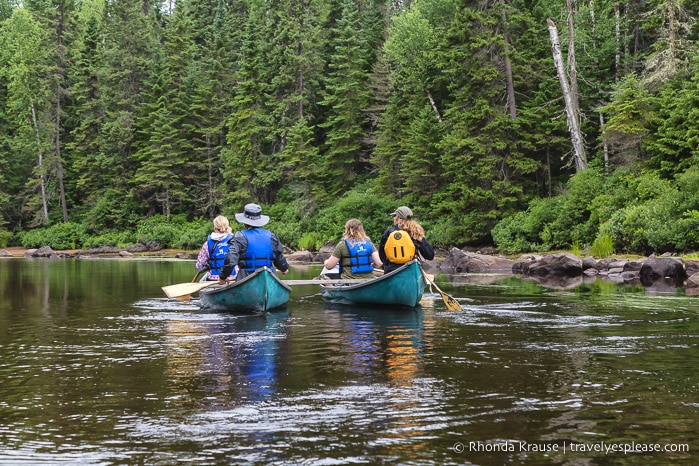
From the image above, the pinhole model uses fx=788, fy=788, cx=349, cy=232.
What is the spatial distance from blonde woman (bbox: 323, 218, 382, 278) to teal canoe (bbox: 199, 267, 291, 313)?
→ 1480 mm

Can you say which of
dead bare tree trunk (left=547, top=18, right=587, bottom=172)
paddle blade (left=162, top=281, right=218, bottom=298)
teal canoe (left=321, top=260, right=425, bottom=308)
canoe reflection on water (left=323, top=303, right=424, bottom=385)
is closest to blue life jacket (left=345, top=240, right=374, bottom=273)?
teal canoe (left=321, top=260, right=425, bottom=308)

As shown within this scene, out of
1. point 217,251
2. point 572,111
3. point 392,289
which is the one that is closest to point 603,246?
point 572,111

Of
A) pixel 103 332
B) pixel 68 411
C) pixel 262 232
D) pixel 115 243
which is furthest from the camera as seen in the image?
pixel 115 243

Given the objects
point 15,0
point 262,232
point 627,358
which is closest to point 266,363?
point 627,358

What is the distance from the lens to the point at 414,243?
48.3 ft

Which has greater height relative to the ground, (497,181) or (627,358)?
(497,181)

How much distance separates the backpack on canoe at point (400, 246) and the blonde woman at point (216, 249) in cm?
305

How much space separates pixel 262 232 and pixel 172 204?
46.9 meters

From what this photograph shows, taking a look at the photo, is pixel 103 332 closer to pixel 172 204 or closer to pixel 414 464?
pixel 414 464

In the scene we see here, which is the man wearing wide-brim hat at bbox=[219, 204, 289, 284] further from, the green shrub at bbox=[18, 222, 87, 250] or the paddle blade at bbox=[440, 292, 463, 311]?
the green shrub at bbox=[18, 222, 87, 250]

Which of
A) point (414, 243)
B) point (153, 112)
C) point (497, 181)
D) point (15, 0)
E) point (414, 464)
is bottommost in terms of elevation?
point (414, 464)

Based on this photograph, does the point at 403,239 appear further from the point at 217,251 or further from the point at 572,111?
the point at 572,111

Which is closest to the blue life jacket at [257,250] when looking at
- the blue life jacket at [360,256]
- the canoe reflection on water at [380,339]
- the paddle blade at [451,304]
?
the canoe reflection on water at [380,339]

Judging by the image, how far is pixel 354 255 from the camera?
1577 centimetres
